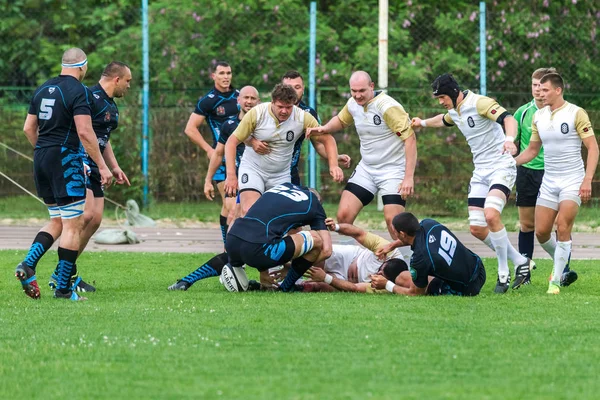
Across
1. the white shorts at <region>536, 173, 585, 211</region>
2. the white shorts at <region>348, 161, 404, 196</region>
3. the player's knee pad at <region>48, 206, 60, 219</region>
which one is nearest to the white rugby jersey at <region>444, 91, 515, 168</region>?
the white shorts at <region>536, 173, 585, 211</region>

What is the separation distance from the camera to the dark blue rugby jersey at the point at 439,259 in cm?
956

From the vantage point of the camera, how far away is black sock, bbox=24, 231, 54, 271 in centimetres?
998

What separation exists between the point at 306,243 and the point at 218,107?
155 inches

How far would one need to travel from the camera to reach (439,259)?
956 centimetres

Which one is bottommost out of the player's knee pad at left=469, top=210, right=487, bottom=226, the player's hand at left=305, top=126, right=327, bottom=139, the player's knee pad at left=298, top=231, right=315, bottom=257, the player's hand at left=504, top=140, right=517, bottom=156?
the player's knee pad at left=298, top=231, right=315, bottom=257

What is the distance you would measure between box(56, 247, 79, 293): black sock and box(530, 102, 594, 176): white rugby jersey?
451 cm

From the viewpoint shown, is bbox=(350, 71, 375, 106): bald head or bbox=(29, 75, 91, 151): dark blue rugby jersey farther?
bbox=(350, 71, 375, 106): bald head

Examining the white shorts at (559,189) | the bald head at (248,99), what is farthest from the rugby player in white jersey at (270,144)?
the white shorts at (559,189)

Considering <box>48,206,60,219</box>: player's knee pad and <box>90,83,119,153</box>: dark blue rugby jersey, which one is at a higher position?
<box>90,83,119,153</box>: dark blue rugby jersey

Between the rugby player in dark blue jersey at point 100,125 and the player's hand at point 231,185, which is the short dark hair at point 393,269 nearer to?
the player's hand at point 231,185

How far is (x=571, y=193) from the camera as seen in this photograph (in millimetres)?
10602

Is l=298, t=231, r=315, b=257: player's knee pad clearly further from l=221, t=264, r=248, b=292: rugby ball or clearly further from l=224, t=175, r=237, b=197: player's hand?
l=224, t=175, r=237, b=197: player's hand

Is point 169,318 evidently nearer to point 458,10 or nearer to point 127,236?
point 127,236

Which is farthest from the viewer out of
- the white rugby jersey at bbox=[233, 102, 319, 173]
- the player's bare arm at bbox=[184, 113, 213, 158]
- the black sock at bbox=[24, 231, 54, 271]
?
the player's bare arm at bbox=[184, 113, 213, 158]
